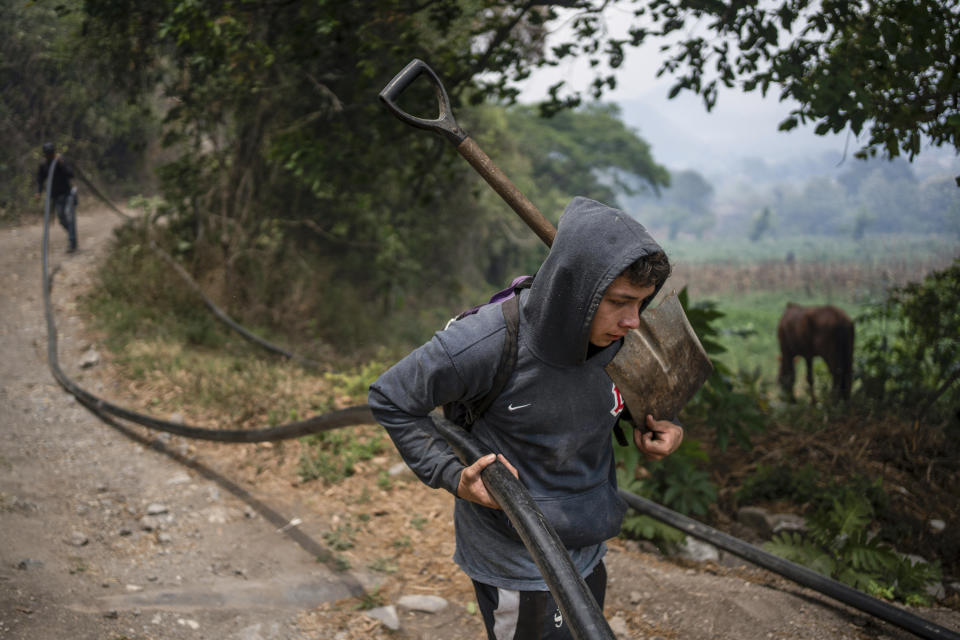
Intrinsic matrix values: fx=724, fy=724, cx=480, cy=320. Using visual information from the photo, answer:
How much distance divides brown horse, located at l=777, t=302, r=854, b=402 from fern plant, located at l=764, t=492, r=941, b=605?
3.44 meters

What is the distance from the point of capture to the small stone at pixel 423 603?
145 inches

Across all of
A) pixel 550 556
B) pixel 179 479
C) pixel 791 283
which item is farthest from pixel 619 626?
pixel 791 283

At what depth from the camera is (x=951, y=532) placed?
193 inches

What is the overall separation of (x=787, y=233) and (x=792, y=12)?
140 ft

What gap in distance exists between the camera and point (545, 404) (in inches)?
77.8

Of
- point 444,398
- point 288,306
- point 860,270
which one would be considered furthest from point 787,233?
point 444,398

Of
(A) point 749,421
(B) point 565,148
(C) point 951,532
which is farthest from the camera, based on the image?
(B) point 565,148

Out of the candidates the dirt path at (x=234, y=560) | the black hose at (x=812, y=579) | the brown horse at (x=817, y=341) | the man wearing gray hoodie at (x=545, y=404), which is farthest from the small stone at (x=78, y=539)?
the brown horse at (x=817, y=341)

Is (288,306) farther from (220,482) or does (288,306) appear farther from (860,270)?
(860,270)

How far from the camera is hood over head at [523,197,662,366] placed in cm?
175

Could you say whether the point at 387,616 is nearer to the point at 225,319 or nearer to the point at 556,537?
the point at 556,537

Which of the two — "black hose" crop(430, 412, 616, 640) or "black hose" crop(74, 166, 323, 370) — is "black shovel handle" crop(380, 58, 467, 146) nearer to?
"black hose" crop(430, 412, 616, 640)

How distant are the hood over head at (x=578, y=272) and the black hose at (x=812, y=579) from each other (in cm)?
201

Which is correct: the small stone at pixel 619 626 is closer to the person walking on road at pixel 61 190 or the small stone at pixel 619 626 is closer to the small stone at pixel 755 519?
the small stone at pixel 755 519
